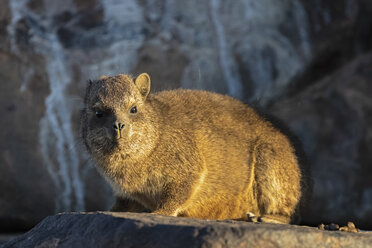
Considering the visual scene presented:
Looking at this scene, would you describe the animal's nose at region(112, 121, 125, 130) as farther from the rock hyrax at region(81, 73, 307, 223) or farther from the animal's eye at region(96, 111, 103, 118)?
the animal's eye at region(96, 111, 103, 118)

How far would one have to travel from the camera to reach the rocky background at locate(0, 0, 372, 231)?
9352 mm

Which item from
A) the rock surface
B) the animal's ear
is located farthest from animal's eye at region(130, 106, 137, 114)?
the rock surface

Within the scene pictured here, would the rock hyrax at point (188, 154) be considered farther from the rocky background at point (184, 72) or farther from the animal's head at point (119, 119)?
the rocky background at point (184, 72)

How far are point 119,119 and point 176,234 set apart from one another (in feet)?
5.59

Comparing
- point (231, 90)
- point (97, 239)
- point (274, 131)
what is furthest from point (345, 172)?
point (97, 239)

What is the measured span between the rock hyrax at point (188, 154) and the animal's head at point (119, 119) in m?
0.01

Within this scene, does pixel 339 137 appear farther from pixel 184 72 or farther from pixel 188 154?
pixel 188 154

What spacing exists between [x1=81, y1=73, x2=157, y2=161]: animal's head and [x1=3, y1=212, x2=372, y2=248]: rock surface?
39.4 inches

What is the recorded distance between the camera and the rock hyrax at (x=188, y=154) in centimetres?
586

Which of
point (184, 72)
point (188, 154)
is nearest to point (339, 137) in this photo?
point (184, 72)

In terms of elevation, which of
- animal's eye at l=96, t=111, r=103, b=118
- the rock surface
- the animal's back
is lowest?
the rock surface

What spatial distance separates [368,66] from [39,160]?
257 inches

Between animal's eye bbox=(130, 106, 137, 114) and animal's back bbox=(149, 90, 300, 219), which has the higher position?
animal's eye bbox=(130, 106, 137, 114)

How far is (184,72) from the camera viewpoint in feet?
32.3
